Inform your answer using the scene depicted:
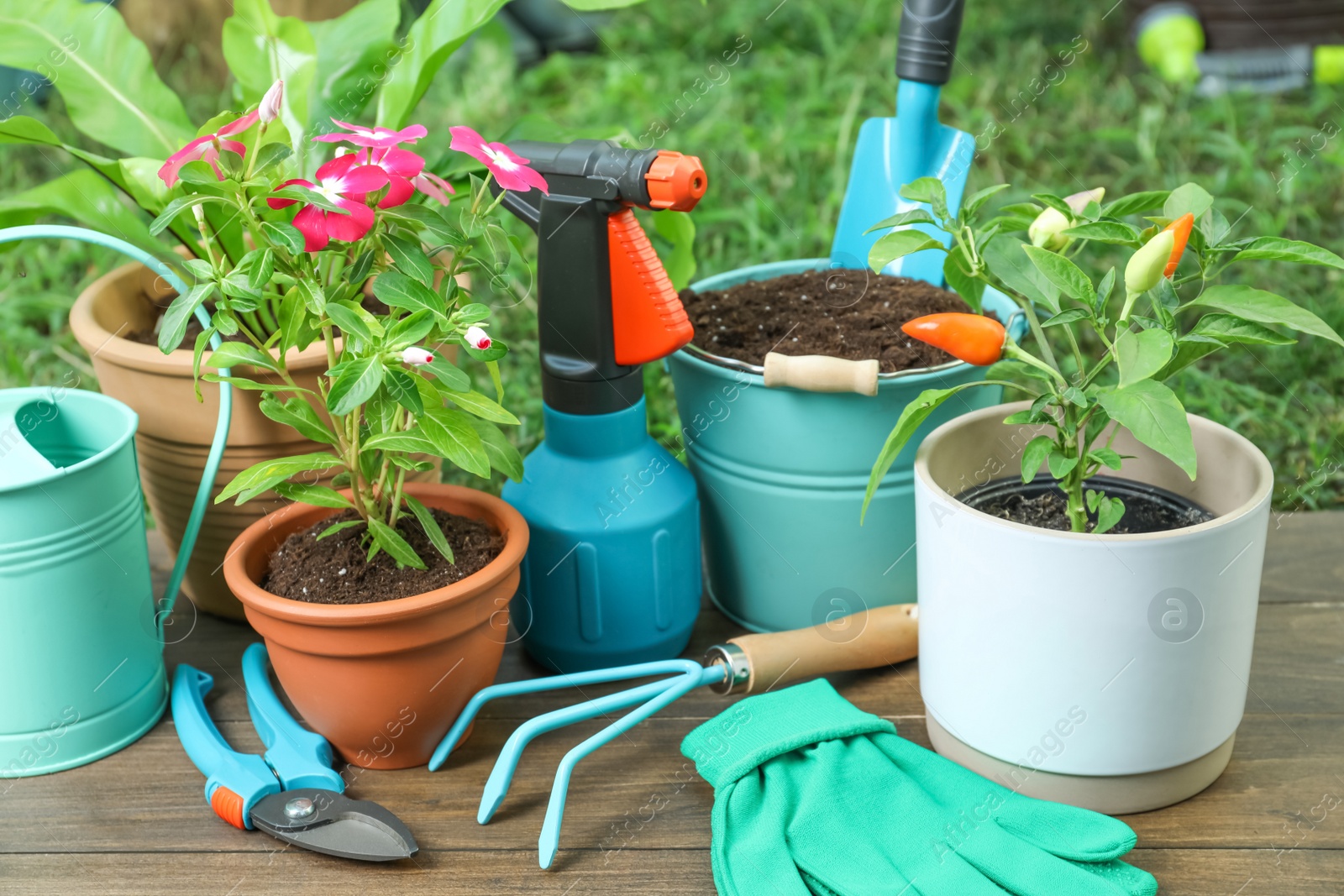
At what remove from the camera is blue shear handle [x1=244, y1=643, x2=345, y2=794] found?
0.91 metres

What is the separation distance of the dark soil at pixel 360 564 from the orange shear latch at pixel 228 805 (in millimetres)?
153

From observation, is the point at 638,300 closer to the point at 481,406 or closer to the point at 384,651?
the point at 481,406

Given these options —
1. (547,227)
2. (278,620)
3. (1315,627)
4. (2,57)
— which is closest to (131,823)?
(278,620)

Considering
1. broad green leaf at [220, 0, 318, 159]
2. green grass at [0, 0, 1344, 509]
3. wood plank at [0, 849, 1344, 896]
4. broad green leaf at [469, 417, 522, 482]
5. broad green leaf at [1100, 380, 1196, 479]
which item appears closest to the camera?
broad green leaf at [1100, 380, 1196, 479]

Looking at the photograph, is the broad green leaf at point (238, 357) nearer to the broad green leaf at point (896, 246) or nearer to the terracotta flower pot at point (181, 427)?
the terracotta flower pot at point (181, 427)

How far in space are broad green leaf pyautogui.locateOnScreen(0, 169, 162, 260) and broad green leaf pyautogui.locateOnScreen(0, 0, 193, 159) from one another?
5 centimetres

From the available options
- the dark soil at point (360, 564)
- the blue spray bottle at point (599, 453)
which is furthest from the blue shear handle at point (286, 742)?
the blue spray bottle at point (599, 453)

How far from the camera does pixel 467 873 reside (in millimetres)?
840

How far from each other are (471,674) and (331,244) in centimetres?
36

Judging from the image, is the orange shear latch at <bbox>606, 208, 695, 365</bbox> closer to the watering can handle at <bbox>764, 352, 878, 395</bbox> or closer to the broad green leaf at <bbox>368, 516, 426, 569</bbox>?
the watering can handle at <bbox>764, 352, 878, 395</bbox>

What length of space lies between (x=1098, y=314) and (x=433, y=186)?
1.61ft

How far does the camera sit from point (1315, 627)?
3.59 ft

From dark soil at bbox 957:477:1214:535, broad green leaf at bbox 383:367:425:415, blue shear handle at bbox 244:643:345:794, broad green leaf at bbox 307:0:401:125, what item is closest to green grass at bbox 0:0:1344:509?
broad green leaf at bbox 307:0:401:125

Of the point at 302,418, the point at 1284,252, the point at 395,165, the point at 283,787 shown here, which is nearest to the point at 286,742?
the point at 283,787
